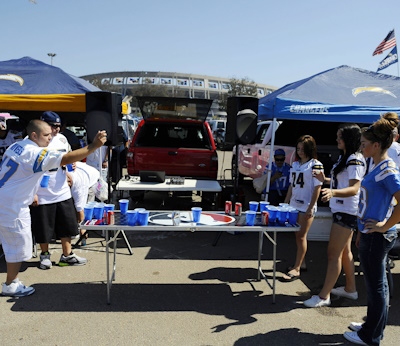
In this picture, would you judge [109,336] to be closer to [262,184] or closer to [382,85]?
[262,184]

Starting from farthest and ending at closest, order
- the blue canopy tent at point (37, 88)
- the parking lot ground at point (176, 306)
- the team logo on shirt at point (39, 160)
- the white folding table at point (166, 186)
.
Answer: the blue canopy tent at point (37, 88) < the white folding table at point (166, 186) < the team logo on shirt at point (39, 160) < the parking lot ground at point (176, 306)

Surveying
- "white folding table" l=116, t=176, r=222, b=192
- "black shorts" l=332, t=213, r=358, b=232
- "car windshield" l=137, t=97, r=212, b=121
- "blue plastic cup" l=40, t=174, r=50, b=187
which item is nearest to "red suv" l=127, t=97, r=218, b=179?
"car windshield" l=137, t=97, r=212, b=121

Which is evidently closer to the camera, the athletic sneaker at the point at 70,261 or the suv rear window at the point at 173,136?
the athletic sneaker at the point at 70,261

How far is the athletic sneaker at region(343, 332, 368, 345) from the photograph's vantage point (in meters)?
3.35

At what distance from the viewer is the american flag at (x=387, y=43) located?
43.5 ft

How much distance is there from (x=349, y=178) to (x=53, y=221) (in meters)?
3.42

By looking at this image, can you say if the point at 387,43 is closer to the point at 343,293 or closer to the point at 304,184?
the point at 304,184

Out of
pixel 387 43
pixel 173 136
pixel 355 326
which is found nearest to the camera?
pixel 355 326

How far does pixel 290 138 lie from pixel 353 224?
5.39 m

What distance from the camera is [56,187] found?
15.7 feet

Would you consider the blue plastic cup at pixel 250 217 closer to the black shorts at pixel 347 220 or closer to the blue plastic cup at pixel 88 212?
the black shorts at pixel 347 220

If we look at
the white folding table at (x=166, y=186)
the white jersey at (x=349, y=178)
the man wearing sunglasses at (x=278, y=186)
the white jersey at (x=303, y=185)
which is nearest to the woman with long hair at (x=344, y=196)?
the white jersey at (x=349, y=178)

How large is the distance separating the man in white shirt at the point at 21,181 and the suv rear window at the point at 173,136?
14.1 feet

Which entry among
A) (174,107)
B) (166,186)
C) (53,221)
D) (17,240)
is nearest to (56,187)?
(53,221)
